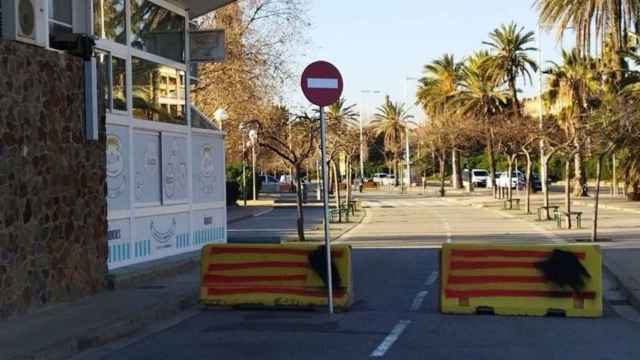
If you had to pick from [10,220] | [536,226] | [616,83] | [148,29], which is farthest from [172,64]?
[616,83]

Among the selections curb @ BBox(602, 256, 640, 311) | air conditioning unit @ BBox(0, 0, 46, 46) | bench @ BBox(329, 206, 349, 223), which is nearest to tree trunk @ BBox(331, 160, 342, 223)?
bench @ BBox(329, 206, 349, 223)

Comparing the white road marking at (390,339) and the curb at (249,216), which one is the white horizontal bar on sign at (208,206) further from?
the curb at (249,216)

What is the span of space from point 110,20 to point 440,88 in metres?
71.3

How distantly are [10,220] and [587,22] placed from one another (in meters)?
29.2

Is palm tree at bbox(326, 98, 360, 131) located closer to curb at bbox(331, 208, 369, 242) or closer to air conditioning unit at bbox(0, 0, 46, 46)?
curb at bbox(331, 208, 369, 242)

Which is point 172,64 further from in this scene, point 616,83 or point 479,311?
point 616,83

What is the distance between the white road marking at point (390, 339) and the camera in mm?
10211

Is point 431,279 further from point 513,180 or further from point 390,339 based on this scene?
point 513,180

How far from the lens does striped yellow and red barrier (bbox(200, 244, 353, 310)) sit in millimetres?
13477

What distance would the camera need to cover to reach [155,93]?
18.6m

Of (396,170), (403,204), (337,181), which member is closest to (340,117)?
(337,181)

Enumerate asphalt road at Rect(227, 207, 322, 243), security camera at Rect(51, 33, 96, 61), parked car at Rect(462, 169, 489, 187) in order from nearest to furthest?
1. security camera at Rect(51, 33, 96, 61)
2. asphalt road at Rect(227, 207, 322, 243)
3. parked car at Rect(462, 169, 489, 187)

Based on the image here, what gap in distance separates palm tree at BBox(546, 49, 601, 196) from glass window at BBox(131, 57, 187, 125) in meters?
25.9

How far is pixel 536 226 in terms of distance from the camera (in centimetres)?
3544
